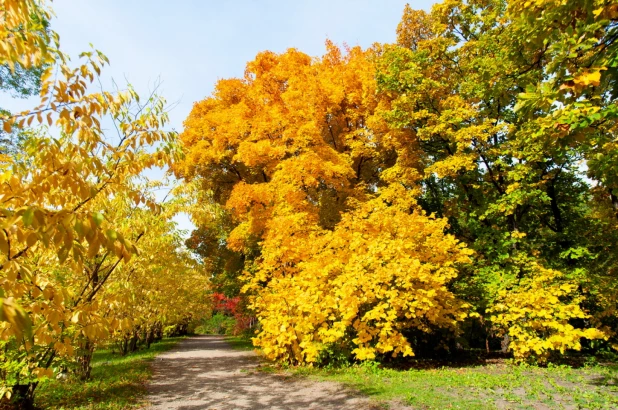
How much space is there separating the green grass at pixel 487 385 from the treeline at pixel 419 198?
54cm

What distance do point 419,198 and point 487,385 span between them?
867 centimetres

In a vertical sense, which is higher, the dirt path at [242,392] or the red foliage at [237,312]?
the red foliage at [237,312]

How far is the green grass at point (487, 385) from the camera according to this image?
212 inches

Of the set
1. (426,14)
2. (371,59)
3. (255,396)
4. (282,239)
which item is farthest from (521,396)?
(426,14)

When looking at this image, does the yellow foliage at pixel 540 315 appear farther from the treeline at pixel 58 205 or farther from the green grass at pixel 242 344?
the green grass at pixel 242 344

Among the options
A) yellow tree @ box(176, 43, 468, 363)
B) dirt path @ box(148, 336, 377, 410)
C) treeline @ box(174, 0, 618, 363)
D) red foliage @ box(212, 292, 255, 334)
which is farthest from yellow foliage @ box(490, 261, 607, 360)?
red foliage @ box(212, 292, 255, 334)

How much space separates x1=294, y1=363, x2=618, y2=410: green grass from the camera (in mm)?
5391

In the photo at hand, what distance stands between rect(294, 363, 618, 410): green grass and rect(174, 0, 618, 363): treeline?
538 mm

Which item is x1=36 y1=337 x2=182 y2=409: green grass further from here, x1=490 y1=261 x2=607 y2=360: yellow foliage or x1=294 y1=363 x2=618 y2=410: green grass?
x1=490 y1=261 x2=607 y2=360: yellow foliage

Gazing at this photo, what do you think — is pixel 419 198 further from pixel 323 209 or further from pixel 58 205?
pixel 58 205

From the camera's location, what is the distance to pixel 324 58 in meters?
16.5

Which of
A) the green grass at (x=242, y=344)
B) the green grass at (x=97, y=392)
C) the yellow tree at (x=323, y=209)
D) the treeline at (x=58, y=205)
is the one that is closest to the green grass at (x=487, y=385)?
the yellow tree at (x=323, y=209)

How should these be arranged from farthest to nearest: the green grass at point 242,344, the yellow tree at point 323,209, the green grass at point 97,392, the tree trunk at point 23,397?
the green grass at point 242,344
the yellow tree at point 323,209
the green grass at point 97,392
the tree trunk at point 23,397

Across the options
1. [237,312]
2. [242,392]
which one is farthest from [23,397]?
[237,312]
